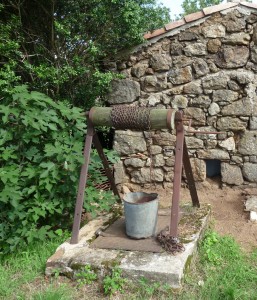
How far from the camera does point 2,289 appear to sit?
2.54m

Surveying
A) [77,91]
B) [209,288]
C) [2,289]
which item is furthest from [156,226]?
[77,91]

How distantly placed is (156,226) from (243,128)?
7.66 feet

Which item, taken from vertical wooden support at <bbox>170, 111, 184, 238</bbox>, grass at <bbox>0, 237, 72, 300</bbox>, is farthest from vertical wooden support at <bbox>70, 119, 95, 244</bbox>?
vertical wooden support at <bbox>170, 111, 184, 238</bbox>

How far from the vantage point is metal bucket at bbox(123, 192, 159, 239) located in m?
2.91

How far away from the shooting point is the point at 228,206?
14.8 ft

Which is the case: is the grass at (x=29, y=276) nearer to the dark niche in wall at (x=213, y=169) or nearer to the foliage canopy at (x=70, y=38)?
the foliage canopy at (x=70, y=38)

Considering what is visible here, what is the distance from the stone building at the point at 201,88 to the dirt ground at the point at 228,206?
150mm

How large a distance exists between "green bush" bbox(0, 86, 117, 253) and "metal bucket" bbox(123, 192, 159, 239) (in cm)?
53

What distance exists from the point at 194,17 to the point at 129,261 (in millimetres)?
3549

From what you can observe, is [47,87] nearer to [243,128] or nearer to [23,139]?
[23,139]

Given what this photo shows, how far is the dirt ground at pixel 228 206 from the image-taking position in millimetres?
3579

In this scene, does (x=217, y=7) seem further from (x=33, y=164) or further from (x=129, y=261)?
(x=129, y=261)

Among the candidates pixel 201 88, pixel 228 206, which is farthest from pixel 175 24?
pixel 228 206

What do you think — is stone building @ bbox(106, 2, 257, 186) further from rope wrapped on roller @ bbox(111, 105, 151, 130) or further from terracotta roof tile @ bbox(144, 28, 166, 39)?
rope wrapped on roller @ bbox(111, 105, 151, 130)
